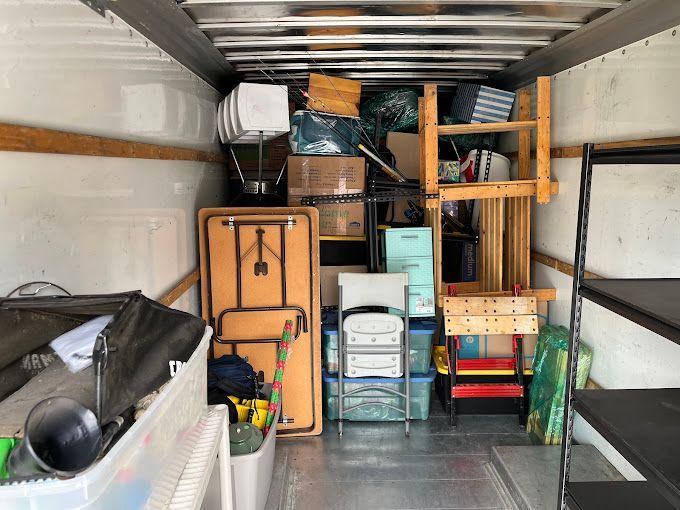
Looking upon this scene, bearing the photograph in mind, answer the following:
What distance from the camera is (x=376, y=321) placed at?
3.24 metres

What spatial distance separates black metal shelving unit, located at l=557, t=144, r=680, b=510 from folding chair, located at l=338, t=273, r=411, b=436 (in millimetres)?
1493

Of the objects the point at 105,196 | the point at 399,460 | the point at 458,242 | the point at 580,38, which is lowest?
the point at 399,460

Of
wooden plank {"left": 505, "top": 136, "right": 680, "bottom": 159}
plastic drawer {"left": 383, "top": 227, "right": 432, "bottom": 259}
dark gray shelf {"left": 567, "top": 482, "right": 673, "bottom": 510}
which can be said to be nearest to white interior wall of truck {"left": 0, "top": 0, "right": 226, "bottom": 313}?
plastic drawer {"left": 383, "top": 227, "right": 432, "bottom": 259}

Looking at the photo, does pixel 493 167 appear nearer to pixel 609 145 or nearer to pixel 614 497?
pixel 609 145

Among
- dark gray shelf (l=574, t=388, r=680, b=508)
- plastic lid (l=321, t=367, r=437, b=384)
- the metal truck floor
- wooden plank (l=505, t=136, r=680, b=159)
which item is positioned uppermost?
wooden plank (l=505, t=136, r=680, b=159)

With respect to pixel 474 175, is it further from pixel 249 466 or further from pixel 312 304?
pixel 249 466

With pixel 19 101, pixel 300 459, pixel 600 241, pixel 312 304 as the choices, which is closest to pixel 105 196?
pixel 19 101

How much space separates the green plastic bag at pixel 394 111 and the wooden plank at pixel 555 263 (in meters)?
1.43

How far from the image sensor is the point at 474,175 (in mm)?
4082

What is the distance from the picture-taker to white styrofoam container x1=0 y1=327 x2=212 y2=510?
784 millimetres

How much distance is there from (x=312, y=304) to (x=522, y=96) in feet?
6.62

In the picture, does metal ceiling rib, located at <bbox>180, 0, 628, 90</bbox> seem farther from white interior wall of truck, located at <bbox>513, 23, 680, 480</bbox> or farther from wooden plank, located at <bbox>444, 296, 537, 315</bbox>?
wooden plank, located at <bbox>444, 296, 537, 315</bbox>

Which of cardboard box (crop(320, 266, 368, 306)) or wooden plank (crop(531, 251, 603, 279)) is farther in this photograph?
cardboard box (crop(320, 266, 368, 306))

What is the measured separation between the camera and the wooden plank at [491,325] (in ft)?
10.8
